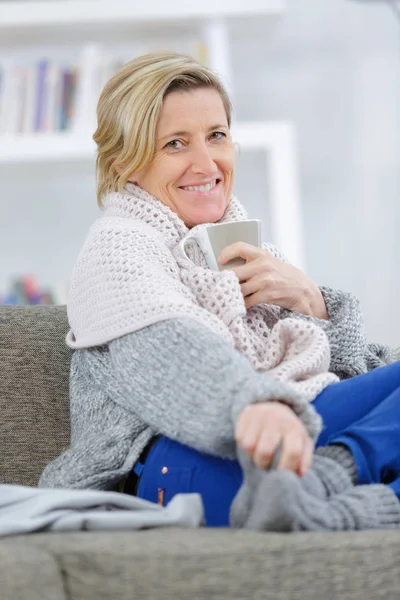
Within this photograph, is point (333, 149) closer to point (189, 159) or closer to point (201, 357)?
point (189, 159)

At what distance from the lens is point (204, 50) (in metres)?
3.38

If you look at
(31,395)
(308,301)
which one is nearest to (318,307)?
(308,301)

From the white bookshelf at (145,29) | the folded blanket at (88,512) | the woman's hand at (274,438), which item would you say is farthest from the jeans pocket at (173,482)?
the white bookshelf at (145,29)

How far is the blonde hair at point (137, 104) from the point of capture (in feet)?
5.25

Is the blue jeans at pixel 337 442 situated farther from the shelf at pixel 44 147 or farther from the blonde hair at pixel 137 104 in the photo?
the shelf at pixel 44 147

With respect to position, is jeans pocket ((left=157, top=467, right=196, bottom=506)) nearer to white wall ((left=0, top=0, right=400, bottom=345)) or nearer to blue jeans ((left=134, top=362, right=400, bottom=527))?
blue jeans ((left=134, top=362, right=400, bottom=527))

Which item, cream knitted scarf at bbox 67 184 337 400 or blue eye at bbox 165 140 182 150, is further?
blue eye at bbox 165 140 182 150

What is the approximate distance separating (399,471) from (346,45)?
292cm

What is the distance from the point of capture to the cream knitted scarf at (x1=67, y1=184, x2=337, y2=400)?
1360 mm

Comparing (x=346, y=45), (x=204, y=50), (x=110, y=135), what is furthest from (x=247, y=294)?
(x=346, y=45)

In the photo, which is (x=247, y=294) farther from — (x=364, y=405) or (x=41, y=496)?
(x=41, y=496)

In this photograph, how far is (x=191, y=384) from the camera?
4.00 ft

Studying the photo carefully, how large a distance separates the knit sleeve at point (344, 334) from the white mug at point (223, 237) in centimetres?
17

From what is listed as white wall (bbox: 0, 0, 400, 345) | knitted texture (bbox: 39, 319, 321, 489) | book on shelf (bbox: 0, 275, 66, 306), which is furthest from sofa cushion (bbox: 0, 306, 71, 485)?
white wall (bbox: 0, 0, 400, 345)
